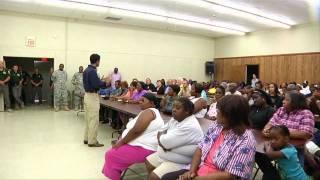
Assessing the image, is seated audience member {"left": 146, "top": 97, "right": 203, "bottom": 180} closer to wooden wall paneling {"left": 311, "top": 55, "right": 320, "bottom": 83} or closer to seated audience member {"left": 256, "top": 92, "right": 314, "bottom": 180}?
seated audience member {"left": 256, "top": 92, "right": 314, "bottom": 180}

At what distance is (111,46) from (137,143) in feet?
35.9

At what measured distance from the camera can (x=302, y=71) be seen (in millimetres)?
13242

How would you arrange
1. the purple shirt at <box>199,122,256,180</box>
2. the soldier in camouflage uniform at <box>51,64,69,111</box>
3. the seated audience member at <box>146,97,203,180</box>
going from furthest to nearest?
the soldier in camouflage uniform at <box>51,64,69,111</box>, the seated audience member at <box>146,97,203,180</box>, the purple shirt at <box>199,122,256,180</box>

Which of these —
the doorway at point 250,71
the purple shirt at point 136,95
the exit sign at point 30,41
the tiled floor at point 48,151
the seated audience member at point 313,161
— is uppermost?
the exit sign at point 30,41

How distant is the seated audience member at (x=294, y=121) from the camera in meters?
2.87

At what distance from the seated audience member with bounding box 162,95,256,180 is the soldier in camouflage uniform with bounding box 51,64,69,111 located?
1016cm

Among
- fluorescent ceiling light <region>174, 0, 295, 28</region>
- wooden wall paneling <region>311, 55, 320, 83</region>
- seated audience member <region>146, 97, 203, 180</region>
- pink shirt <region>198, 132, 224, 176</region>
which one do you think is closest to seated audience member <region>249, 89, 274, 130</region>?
seated audience member <region>146, 97, 203, 180</region>

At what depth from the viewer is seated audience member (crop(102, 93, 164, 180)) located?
10.9ft

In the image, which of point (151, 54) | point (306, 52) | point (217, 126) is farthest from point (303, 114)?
point (151, 54)

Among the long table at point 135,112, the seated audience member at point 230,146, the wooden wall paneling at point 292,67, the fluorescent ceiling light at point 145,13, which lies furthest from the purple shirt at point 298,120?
the wooden wall paneling at point 292,67

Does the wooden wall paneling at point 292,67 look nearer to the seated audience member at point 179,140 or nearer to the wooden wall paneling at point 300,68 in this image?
the wooden wall paneling at point 300,68

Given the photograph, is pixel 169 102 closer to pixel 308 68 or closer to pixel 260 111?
pixel 260 111

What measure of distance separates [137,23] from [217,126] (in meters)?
12.0

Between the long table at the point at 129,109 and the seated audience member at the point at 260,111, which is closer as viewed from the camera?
the seated audience member at the point at 260,111
